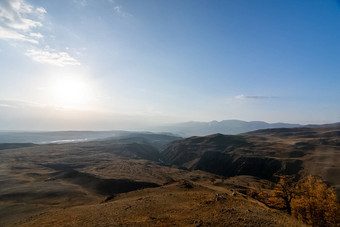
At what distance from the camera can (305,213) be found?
25.2m

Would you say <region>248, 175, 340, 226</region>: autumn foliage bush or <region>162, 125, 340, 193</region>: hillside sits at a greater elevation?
<region>248, 175, 340, 226</region>: autumn foliage bush

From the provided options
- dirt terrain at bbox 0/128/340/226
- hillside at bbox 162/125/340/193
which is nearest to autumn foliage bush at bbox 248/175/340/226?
dirt terrain at bbox 0/128/340/226

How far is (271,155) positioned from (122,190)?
7639 cm

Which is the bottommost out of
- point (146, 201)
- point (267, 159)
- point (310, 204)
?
point (267, 159)

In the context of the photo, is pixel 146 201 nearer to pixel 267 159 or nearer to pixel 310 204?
pixel 310 204

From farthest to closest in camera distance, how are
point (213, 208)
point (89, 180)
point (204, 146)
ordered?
point (204, 146) → point (89, 180) → point (213, 208)

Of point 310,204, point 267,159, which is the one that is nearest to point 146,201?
point 310,204

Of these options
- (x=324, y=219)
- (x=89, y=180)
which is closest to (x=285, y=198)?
(x=324, y=219)

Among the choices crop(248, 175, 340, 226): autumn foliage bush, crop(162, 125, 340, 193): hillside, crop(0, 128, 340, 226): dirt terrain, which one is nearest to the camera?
crop(0, 128, 340, 226): dirt terrain

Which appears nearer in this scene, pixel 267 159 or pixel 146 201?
pixel 146 201

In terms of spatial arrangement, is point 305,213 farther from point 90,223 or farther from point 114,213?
point 90,223

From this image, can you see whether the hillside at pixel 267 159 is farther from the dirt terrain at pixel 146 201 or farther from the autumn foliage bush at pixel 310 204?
the autumn foliage bush at pixel 310 204

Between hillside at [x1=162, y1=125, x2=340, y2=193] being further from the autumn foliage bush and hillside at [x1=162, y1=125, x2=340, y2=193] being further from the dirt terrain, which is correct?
the autumn foliage bush

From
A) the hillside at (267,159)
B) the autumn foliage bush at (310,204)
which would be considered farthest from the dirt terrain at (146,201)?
the autumn foliage bush at (310,204)
